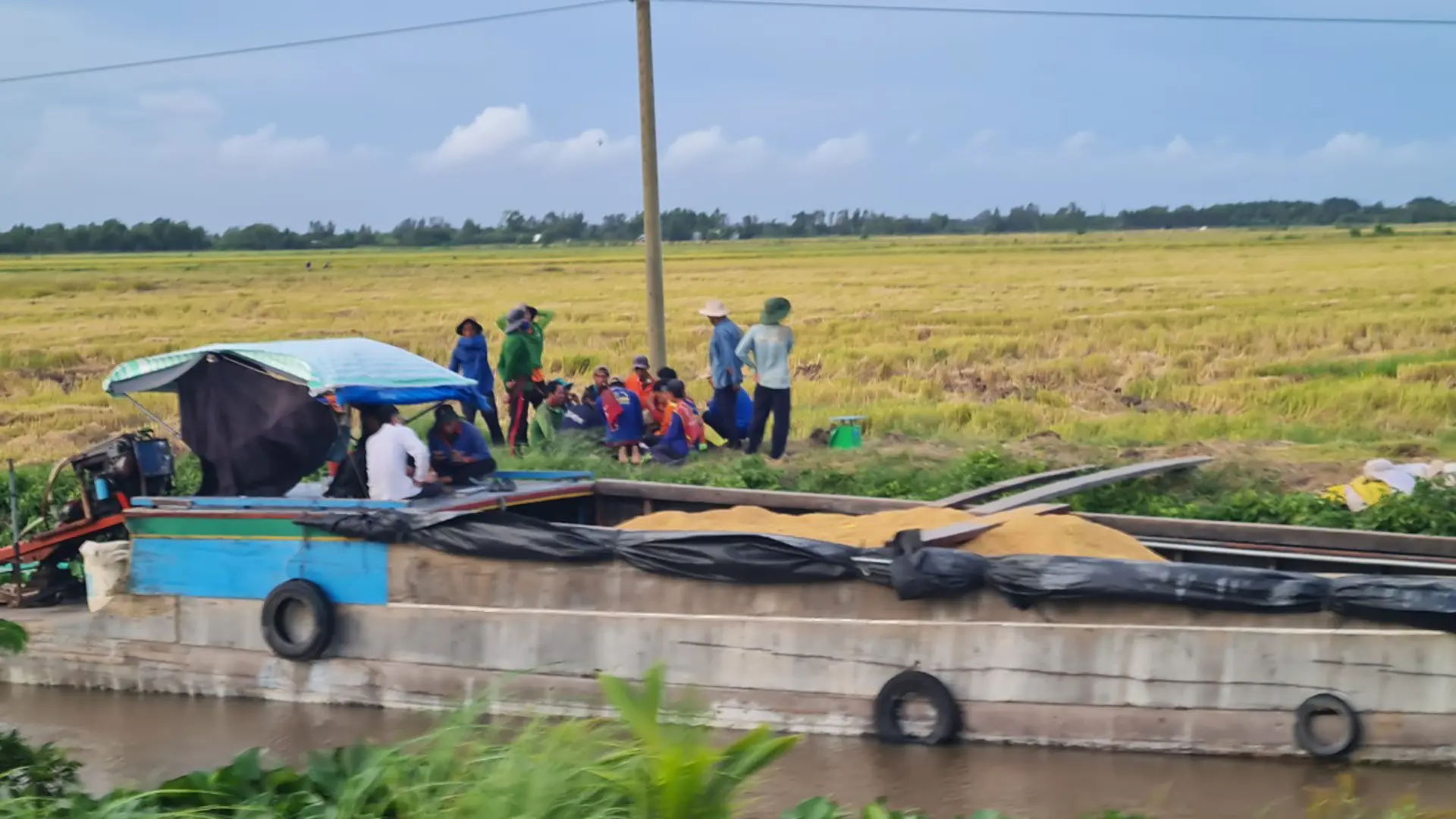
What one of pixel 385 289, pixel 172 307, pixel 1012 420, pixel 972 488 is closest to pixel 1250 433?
pixel 1012 420

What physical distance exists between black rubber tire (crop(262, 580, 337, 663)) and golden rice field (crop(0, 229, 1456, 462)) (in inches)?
345

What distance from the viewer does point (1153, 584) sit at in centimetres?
809

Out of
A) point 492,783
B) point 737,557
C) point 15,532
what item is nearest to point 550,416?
point 15,532

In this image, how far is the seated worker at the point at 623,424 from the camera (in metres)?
14.1

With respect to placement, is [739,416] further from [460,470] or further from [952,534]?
[952,534]

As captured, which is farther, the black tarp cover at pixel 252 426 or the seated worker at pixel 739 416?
the seated worker at pixel 739 416

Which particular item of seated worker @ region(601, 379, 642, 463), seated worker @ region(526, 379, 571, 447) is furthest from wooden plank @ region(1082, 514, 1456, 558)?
seated worker @ region(526, 379, 571, 447)

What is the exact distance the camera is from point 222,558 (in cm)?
1026

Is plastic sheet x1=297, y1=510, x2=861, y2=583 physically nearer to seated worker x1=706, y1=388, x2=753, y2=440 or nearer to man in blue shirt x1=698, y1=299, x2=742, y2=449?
man in blue shirt x1=698, y1=299, x2=742, y2=449

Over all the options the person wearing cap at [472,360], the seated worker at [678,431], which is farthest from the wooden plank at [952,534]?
the person wearing cap at [472,360]

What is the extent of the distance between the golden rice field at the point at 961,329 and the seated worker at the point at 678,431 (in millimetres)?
3427

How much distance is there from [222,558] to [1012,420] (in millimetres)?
10875

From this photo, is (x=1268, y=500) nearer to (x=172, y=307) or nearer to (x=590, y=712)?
(x=590, y=712)

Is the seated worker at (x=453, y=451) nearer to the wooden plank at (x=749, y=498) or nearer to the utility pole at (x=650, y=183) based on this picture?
the wooden plank at (x=749, y=498)
